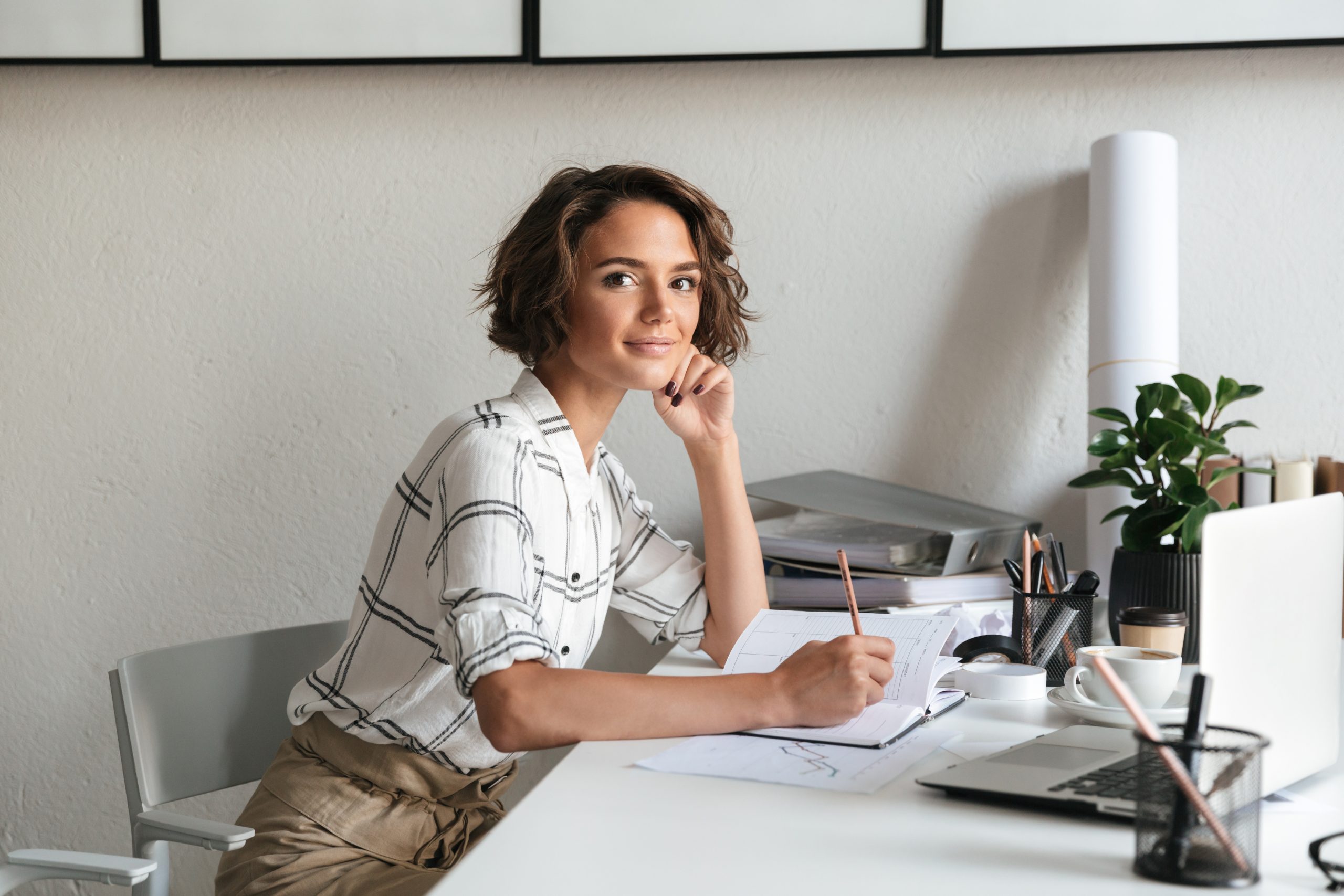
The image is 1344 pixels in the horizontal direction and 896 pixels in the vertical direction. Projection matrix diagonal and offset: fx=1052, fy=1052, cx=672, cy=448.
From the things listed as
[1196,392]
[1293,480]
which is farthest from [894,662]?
[1293,480]

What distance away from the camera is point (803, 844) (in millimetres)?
607

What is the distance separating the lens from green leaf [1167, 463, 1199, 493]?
1.15 meters

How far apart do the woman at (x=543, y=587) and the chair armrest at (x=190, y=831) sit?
0.18ft

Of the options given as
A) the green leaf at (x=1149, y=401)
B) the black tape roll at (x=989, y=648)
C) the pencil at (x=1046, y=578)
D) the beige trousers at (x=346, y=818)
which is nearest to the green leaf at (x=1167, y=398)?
the green leaf at (x=1149, y=401)

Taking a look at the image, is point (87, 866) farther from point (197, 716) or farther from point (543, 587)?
point (543, 587)

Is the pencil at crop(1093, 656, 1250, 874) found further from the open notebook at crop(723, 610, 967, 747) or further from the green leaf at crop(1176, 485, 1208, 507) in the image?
the green leaf at crop(1176, 485, 1208, 507)

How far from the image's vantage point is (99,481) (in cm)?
164

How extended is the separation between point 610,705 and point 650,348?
414mm

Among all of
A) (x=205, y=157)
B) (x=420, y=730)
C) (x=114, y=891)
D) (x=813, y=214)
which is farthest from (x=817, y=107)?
(x=114, y=891)

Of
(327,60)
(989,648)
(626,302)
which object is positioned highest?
(327,60)

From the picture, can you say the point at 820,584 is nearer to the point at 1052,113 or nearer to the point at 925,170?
the point at 925,170

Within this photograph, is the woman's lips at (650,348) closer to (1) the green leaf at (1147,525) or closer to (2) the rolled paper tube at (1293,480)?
(1) the green leaf at (1147,525)

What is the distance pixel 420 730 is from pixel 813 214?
37.3 inches

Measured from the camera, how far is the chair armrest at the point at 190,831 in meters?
0.89
